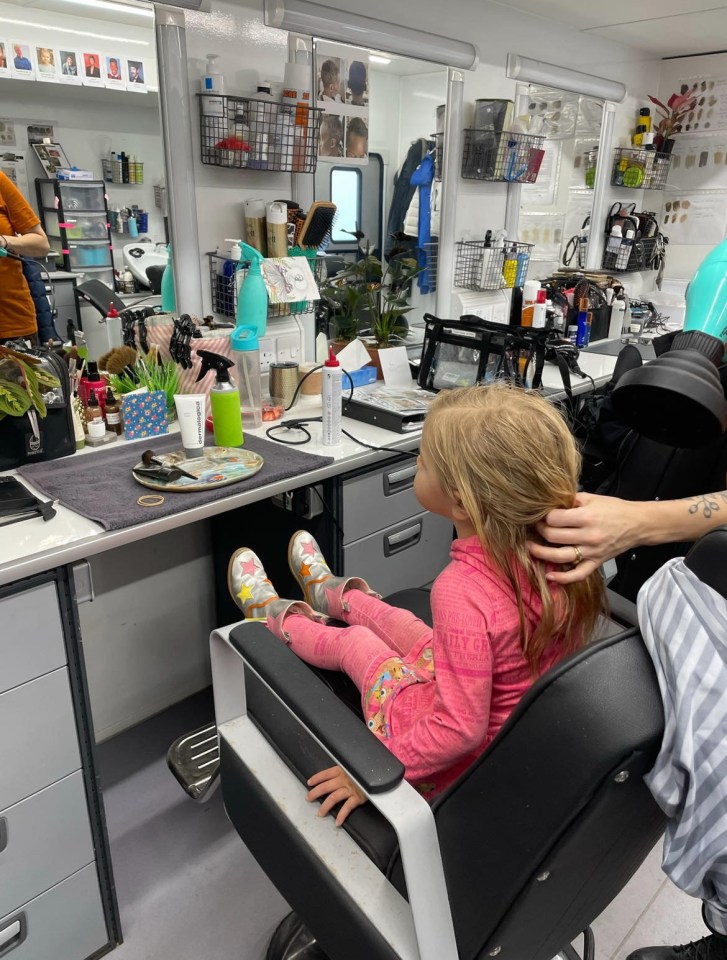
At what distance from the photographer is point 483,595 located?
990 millimetres

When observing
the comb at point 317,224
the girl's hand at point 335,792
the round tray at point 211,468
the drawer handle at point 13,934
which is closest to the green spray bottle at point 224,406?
the round tray at point 211,468

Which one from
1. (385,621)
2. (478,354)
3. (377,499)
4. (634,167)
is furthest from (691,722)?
(634,167)

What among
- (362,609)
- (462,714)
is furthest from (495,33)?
(462,714)

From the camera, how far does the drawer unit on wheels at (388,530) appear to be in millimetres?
1830

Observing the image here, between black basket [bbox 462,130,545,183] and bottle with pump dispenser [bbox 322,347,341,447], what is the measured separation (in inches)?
55.5

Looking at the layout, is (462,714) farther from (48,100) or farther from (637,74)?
(637,74)

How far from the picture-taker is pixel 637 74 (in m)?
3.52

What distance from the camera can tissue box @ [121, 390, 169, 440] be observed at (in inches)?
70.8

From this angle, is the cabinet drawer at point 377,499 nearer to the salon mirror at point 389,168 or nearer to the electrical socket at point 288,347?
the electrical socket at point 288,347

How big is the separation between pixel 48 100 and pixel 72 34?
0.17 m

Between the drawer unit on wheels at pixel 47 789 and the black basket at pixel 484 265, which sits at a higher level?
the black basket at pixel 484 265

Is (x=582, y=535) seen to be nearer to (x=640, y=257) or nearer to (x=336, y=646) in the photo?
(x=336, y=646)

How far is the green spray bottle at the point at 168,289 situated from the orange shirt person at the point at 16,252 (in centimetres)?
32

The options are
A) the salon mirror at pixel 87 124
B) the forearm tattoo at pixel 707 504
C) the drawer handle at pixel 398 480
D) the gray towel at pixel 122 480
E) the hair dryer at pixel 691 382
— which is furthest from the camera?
the drawer handle at pixel 398 480
